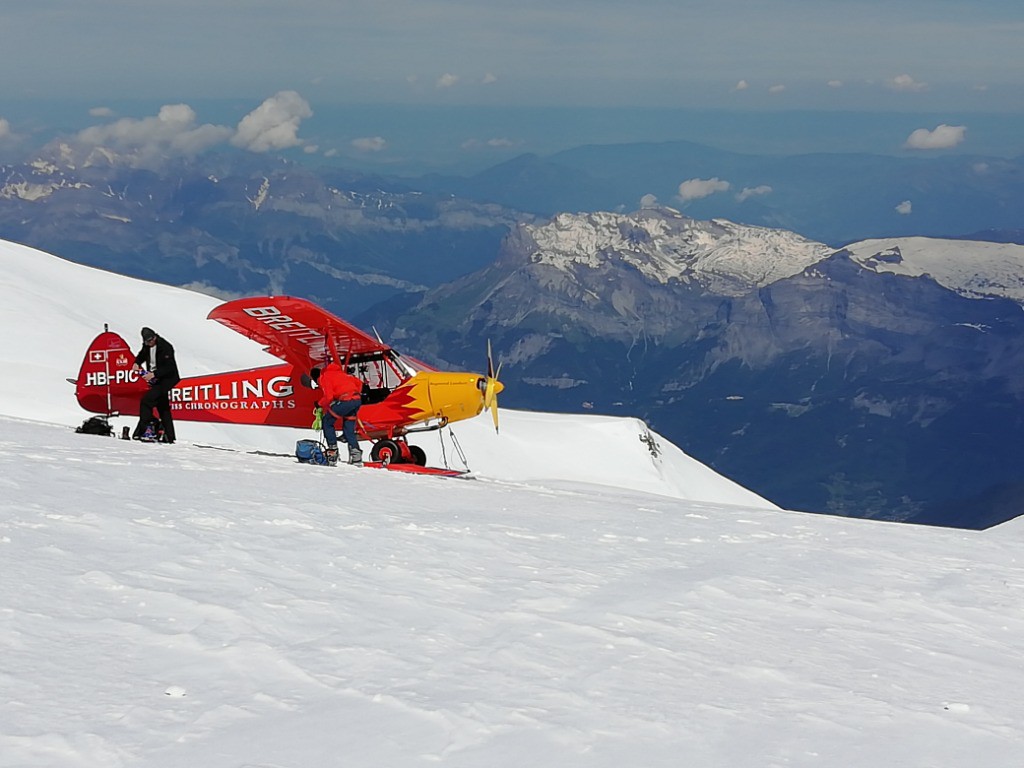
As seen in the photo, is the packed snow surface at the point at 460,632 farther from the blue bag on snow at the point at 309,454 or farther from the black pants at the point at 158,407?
the black pants at the point at 158,407

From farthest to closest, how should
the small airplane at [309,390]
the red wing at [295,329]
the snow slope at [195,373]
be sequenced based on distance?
the snow slope at [195,373]
the small airplane at [309,390]
the red wing at [295,329]

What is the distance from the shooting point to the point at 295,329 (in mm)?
18453

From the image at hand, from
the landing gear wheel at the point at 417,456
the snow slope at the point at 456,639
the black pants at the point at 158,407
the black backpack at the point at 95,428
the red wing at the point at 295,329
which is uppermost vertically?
the red wing at the point at 295,329

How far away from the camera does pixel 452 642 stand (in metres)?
7.93

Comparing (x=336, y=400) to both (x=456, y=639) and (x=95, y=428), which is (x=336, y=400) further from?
(x=456, y=639)

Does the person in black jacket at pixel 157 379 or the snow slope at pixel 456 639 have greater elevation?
the person in black jacket at pixel 157 379

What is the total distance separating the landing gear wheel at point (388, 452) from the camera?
1977 cm

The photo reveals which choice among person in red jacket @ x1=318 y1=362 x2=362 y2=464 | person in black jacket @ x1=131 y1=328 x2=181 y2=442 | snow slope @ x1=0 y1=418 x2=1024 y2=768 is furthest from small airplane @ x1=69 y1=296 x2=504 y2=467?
snow slope @ x1=0 y1=418 x2=1024 y2=768

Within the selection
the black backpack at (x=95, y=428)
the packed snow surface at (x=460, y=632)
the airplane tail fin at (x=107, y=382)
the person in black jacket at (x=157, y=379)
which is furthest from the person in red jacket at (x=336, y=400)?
the black backpack at (x=95, y=428)

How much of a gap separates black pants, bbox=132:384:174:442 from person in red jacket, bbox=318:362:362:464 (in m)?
2.79

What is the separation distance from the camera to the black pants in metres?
19.1

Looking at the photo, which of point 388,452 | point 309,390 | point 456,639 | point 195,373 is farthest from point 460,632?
point 195,373

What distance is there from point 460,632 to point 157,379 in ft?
40.4

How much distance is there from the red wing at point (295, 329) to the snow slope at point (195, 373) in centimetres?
1030
